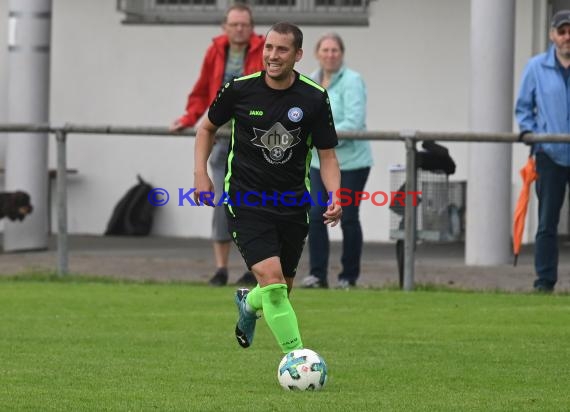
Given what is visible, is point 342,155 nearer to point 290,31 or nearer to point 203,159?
point 203,159

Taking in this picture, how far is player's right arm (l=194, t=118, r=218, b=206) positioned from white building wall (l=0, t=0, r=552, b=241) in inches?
347

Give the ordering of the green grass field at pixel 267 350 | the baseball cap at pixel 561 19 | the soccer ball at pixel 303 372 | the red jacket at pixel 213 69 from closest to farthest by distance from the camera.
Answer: the green grass field at pixel 267 350 < the soccer ball at pixel 303 372 < the baseball cap at pixel 561 19 < the red jacket at pixel 213 69

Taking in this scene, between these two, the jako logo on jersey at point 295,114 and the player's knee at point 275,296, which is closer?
the player's knee at point 275,296

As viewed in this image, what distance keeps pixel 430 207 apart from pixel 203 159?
5.32 meters

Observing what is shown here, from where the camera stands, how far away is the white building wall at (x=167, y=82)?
17.6m

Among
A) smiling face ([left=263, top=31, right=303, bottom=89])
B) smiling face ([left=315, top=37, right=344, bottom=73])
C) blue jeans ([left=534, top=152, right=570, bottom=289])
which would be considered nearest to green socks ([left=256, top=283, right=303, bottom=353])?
smiling face ([left=263, top=31, right=303, bottom=89])

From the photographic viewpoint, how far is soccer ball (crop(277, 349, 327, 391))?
7816 mm

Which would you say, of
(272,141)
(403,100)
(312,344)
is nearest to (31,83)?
(403,100)

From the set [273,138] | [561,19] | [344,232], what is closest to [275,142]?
[273,138]

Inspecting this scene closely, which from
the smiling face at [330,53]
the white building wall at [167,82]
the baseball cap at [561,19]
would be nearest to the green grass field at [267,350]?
the smiling face at [330,53]

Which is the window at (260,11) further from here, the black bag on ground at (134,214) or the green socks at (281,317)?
the green socks at (281,317)

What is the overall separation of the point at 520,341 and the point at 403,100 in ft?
26.7

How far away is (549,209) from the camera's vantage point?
12.6 m

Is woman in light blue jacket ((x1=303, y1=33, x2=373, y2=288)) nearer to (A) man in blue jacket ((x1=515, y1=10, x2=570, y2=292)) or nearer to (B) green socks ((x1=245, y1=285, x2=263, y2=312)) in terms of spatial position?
(A) man in blue jacket ((x1=515, y1=10, x2=570, y2=292))
